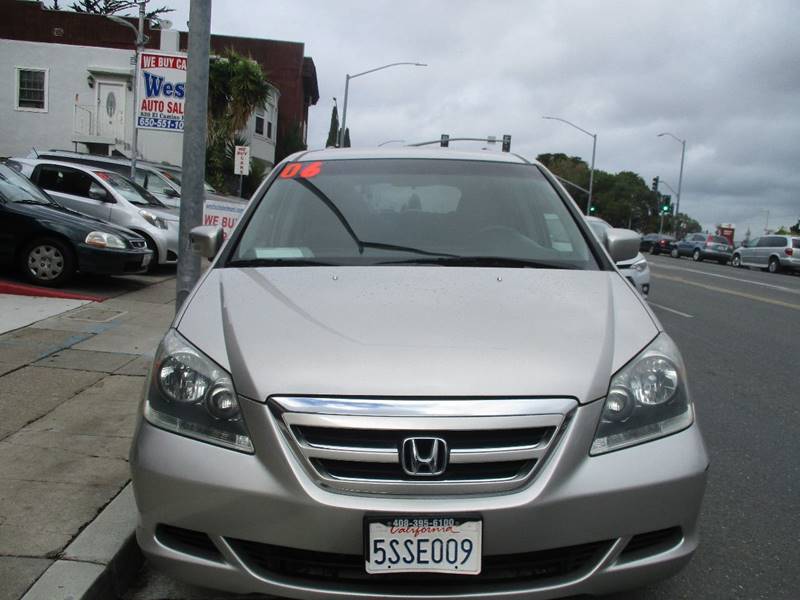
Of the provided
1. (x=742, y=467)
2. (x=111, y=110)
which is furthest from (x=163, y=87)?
(x=111, y=110)

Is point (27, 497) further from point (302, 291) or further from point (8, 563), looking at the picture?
point (302, 291)

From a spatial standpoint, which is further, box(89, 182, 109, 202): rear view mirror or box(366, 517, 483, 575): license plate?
box(89, 182, 109, 202): rear view mirror

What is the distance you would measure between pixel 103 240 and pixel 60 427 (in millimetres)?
5746

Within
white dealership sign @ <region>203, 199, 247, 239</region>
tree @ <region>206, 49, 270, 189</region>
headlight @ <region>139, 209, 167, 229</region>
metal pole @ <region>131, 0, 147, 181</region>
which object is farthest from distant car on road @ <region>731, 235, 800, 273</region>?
white dealership sign @ <region>203, 199, 247, 239</region>

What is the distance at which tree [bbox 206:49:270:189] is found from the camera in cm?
2819

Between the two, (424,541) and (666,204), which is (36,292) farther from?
(666,204)

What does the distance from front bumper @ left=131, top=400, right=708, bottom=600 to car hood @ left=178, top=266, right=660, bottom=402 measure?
0.18 meters

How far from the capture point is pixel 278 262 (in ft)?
10.6

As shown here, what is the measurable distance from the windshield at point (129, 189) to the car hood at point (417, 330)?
1027cm

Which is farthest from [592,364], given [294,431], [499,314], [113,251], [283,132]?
[283,132]

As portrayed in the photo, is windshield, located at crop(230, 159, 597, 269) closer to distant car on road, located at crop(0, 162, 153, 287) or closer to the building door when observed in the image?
distant car on road, located at crop(0, 162, 153, 287)

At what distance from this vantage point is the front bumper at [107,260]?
9.47 metres

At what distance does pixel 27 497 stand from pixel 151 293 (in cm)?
714

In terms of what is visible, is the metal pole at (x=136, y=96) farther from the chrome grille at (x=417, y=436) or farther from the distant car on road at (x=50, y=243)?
the chrome grille at (x=417, y=436)
